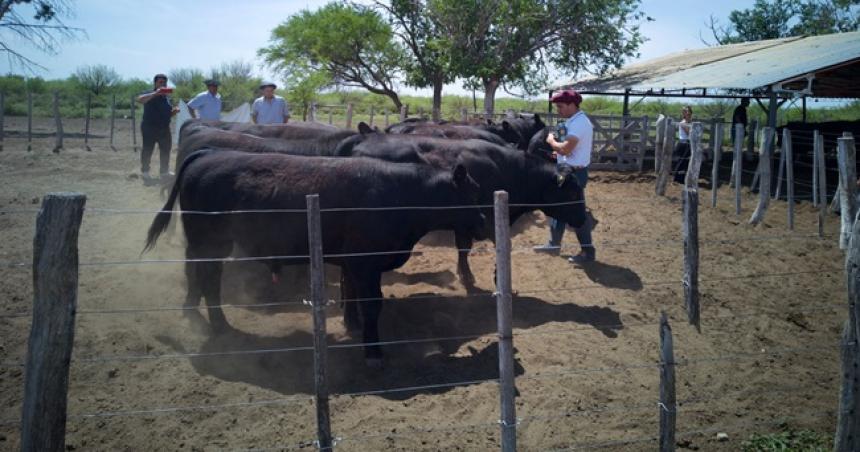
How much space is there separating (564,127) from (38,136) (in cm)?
1963

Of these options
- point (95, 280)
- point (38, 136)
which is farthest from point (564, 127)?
point (38, 136)

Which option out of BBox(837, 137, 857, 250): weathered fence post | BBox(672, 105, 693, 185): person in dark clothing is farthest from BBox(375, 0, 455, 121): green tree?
BBox(837, 137, 857, 250): weathered fence post

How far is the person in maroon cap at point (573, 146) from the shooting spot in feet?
25.9

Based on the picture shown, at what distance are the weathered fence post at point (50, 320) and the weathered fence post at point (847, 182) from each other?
26.9 feet

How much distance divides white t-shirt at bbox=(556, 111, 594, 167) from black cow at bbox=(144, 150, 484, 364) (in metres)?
2.11

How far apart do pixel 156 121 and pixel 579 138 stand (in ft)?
30.0

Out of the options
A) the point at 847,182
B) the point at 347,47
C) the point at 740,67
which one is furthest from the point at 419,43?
the point at 847,182

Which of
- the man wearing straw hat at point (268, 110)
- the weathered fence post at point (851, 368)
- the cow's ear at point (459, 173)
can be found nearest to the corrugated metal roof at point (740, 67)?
the man wearing straw hat at point (268, 110)

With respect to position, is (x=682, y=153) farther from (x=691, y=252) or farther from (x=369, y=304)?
(x=369, y=304)

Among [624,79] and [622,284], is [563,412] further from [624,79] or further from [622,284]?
[624,79]

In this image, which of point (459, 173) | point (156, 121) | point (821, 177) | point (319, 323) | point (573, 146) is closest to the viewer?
point (319, 323)

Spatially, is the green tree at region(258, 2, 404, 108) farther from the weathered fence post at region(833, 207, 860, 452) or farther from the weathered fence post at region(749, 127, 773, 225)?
the weathered fence post at region(833, 207, 860, 452)

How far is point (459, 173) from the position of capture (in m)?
6.21

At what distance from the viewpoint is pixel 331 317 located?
6.81m
